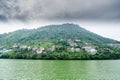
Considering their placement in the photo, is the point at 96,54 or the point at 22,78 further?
the point at 96,54

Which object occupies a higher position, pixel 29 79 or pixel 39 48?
pixel 39 48

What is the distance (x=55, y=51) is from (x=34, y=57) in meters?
16.7

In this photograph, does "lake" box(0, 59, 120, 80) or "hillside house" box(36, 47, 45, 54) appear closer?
"lake" box(0, 59, 120, 80)

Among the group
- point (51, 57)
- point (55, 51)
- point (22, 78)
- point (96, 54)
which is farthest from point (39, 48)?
point (22, 78)

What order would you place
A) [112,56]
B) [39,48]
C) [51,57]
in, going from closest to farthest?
[51,57], [112,56], [39,48]

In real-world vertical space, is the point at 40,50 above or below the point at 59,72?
above

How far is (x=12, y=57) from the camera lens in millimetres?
144125

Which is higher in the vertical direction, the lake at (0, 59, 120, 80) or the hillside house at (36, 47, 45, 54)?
the hillside house at (36, 47, 45, 54)

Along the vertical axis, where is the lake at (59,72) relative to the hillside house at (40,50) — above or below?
below

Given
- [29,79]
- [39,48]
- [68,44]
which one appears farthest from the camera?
[68,44]

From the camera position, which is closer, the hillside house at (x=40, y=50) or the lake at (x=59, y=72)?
the lake at (x=59, y=72)

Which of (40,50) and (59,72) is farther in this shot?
(40,50)

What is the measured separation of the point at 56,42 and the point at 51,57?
47.0 meters

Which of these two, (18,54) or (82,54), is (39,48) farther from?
(82,54)
